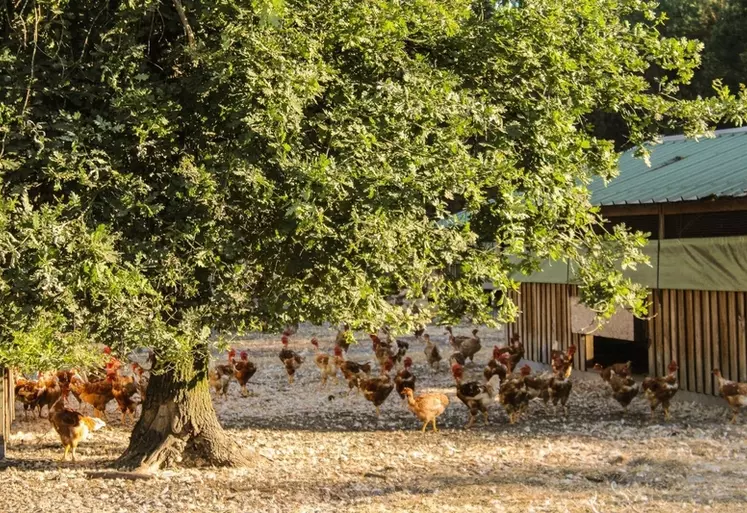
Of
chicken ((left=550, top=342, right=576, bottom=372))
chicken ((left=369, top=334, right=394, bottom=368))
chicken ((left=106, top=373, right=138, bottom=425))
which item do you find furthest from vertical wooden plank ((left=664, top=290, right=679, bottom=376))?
chicken ((left=106, top=373, right=138, bottom=425))

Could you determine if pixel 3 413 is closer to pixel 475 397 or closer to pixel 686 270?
pixel 475 397

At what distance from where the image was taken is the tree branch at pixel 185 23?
7344 mm

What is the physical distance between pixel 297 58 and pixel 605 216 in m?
9.82

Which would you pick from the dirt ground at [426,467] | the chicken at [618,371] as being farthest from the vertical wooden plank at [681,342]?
the chicken at [618,371]

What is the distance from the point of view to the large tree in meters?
6.92

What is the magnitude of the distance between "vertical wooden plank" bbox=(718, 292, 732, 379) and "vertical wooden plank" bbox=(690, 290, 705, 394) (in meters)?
0.45

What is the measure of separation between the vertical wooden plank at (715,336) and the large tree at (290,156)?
5.25 m

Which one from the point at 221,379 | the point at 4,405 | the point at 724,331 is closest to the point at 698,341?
the point at 724,331

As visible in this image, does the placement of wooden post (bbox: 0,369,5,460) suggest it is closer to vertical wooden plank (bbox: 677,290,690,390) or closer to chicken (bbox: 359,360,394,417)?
chicken (bbox: 359,360,394,417)

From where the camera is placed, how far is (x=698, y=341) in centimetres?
1375

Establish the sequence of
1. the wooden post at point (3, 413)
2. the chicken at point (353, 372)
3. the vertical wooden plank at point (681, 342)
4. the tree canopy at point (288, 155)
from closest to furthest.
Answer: the tree canopy at point (288, 155) → the wooden post at point (3, 413) → the vertical wooden plank at point (681, 342) → the chicken at point (353, 372)

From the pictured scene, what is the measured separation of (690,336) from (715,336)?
61 cm

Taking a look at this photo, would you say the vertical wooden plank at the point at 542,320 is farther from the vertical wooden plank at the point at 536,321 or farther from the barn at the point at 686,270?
the barn at the point at 686,270

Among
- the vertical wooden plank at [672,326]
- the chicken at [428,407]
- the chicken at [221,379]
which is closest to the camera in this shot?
the chicken at [428,407]
